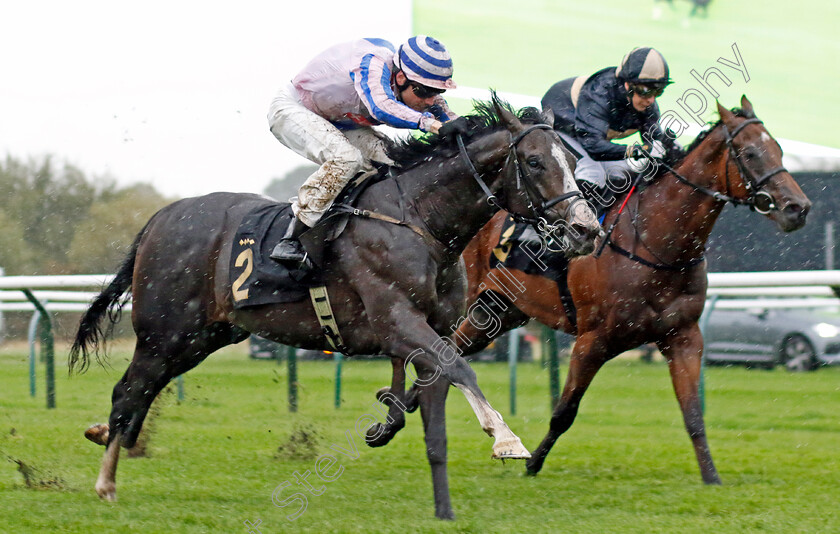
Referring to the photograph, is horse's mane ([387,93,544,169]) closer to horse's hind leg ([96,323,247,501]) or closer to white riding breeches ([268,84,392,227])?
white riding breeches ([268,84,392,227])

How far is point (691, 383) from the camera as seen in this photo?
5.26 m

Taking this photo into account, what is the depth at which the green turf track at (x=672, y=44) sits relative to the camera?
30.6 ft

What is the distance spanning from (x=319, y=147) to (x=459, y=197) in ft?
2.66

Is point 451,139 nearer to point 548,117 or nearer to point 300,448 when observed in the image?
point 548,117

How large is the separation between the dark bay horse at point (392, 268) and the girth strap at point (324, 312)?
33 millimetres

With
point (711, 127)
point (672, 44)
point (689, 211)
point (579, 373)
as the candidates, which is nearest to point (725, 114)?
point (711, 127)

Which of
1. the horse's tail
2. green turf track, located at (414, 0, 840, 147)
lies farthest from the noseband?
green turf track, located at (414, 0, 840, 147)

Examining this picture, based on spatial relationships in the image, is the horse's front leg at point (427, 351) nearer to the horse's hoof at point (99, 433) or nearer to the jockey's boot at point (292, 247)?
the jockey's boot at point (292, 247)

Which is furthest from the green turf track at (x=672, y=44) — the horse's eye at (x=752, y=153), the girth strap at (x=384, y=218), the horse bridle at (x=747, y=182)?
the girth strap at (x=384, y=218)

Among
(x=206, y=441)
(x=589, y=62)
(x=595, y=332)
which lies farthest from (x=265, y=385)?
(x=595, y=332)

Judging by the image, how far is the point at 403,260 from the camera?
Answer: 432cm

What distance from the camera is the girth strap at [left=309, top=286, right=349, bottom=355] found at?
4668 mm

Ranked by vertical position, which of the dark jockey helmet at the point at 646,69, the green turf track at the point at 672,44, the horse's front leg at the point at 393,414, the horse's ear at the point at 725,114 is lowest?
the horse's front leg at the point at 393,414

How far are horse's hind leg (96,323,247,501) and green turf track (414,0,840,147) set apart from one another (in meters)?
5.17
